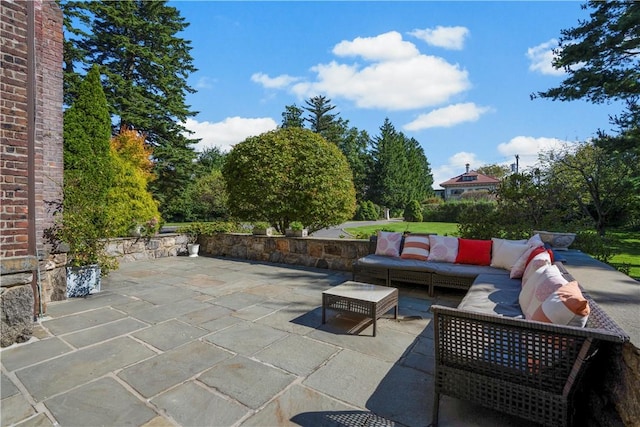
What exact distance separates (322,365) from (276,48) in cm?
720

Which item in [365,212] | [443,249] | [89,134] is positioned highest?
[89,134]

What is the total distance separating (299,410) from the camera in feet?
6.68

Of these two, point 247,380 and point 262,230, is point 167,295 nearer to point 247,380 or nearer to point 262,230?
point 247,380

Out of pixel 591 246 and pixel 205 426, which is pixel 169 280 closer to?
pixel 205 426

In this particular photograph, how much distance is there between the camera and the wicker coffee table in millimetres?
3224

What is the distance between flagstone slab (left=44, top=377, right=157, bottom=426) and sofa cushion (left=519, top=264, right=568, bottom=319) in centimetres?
261

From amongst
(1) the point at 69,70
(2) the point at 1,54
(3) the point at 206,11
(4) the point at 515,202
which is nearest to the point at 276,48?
(3) the point at 206,11

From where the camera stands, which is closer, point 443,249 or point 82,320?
point 82,320

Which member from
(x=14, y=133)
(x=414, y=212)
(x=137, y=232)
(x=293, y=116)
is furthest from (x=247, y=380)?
(x=293, y=116)

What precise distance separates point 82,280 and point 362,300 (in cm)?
421

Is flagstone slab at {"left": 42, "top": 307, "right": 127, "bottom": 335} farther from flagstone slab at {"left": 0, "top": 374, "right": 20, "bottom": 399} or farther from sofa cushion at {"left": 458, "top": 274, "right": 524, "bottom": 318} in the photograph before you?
sofa cushion at {"left": 458, "top": 274, "right": 524, "bottom": 318}

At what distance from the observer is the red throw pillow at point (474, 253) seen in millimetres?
4539

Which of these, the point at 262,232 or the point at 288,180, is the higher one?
the point at 288,180

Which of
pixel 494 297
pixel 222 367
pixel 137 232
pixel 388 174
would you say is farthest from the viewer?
pixel 388 174
